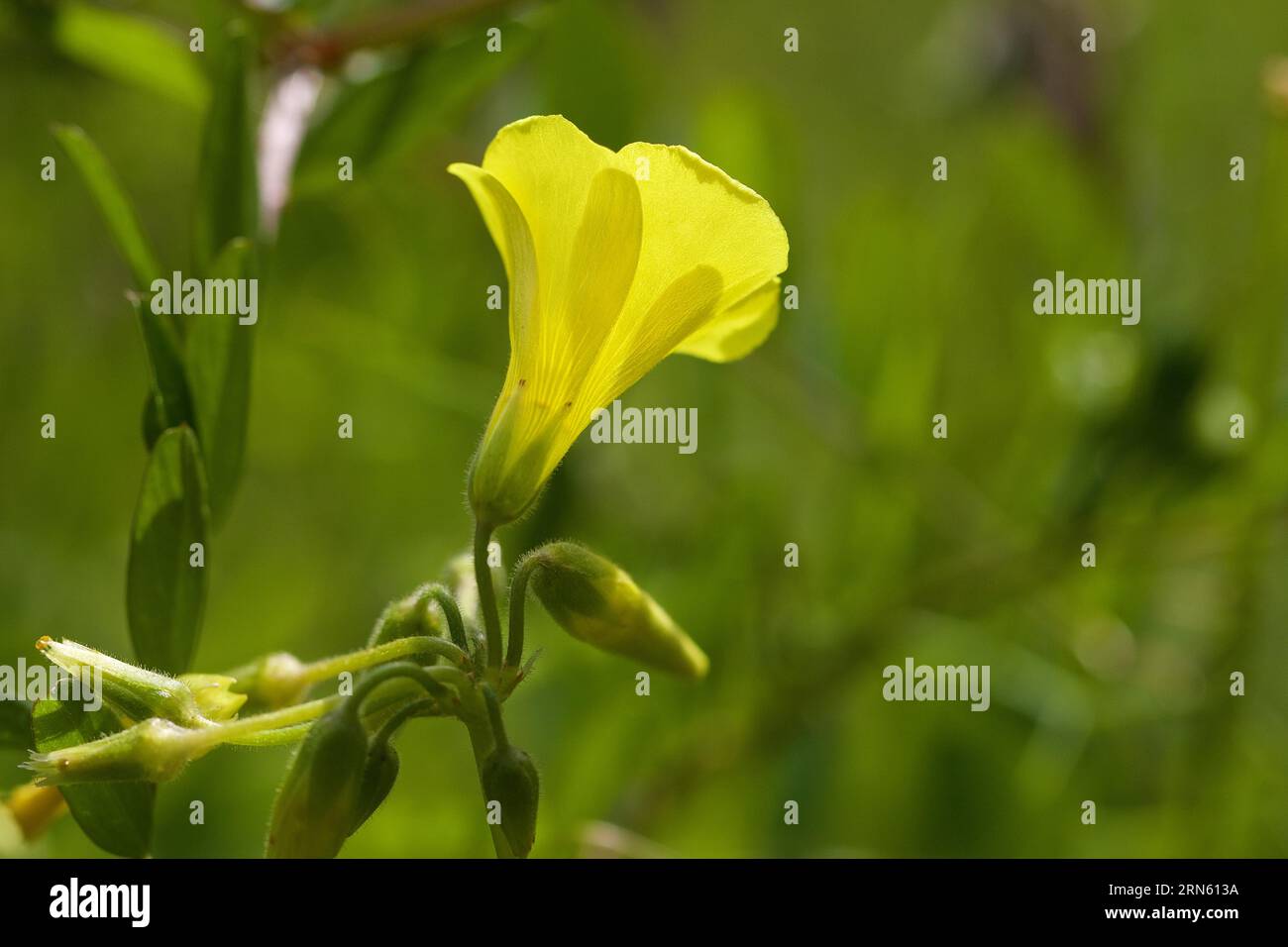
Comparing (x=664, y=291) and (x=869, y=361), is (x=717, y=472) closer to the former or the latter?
(x=869, y=361)

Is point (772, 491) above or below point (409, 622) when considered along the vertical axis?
above

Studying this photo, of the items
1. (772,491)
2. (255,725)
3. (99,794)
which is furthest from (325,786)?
(772,491)

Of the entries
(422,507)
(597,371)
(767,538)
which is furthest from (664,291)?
(422,507)

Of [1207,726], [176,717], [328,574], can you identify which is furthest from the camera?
[328,574]

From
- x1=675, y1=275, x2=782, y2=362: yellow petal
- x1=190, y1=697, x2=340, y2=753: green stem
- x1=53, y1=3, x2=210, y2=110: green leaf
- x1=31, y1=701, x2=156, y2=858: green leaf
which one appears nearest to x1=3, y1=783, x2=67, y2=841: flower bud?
x1=31, y1=701, x2=156, y2=858: green leaf

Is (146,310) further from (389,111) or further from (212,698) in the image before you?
(389,111)

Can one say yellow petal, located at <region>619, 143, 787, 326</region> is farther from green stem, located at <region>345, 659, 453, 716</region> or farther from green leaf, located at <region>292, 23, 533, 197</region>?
green leaf, located at <region>292, 23, 533, 197</region>

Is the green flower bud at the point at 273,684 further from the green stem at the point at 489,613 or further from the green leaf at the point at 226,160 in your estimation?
the green leaf at the point at 226,160
